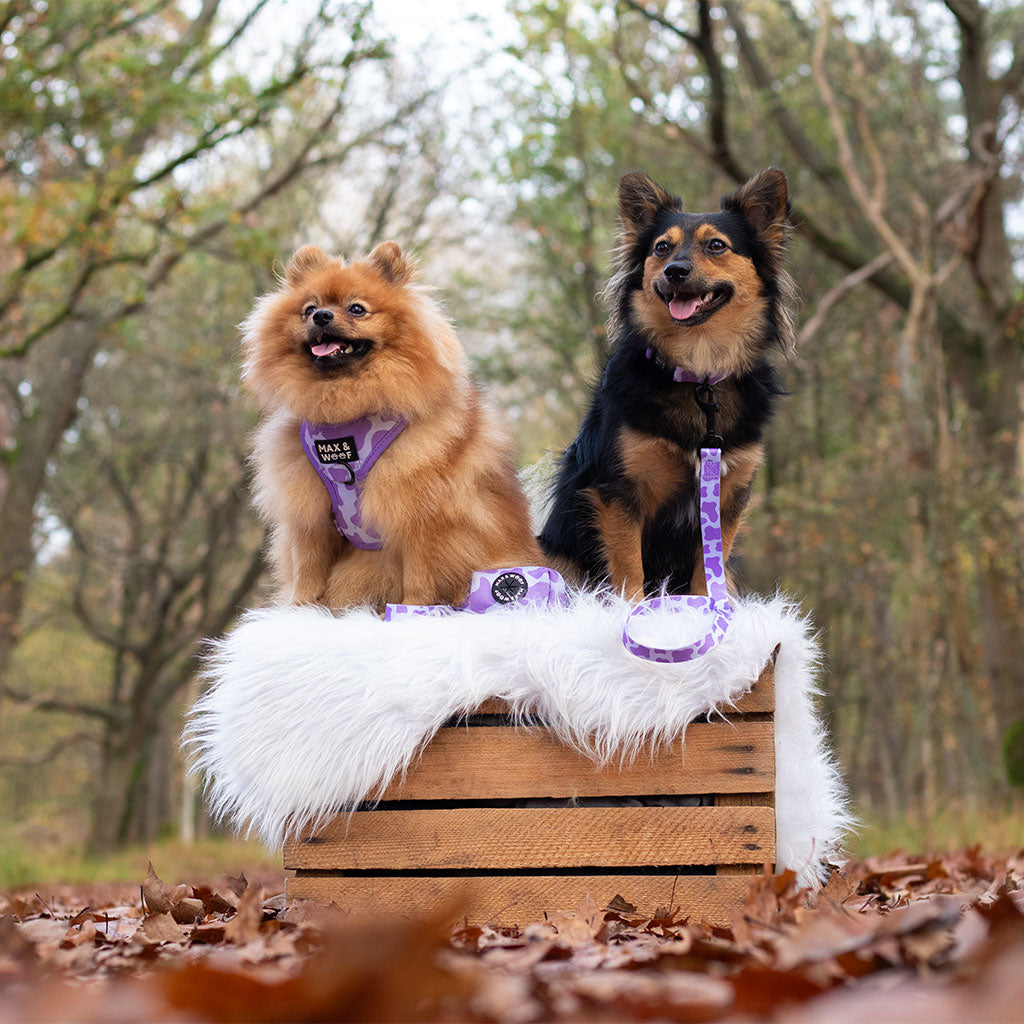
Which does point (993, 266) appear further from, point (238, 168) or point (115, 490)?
point (115, 490)

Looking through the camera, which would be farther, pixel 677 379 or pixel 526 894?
pixel 677 379

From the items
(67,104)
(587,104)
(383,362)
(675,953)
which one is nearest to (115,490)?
(67,104)

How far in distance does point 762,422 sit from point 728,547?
17.2 inches

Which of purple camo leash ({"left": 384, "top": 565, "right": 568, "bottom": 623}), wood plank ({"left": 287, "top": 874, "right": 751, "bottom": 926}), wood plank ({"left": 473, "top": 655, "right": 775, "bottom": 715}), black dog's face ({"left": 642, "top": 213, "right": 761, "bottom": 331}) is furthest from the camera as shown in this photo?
black dog's face ({"left": 642, "top": 213, "right": 761, "bottom": 331})

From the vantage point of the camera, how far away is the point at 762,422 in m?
3.54

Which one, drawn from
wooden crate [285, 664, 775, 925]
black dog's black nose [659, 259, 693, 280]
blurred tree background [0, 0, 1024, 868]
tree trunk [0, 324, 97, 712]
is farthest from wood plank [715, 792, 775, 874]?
tree trunk [0, 324, 97, 712]

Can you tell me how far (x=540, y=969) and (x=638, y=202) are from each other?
2732 millimetres

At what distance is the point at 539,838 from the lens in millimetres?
2723

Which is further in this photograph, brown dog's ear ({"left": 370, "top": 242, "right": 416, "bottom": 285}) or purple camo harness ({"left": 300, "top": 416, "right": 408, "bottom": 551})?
brown dog's ear ({"left": 370, "top": 242, "right": 416, "bottom": 285})

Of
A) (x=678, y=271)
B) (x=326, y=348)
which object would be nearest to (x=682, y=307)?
(x=678, y=271)

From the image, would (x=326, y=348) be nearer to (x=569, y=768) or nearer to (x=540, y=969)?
(x=569, y=768)

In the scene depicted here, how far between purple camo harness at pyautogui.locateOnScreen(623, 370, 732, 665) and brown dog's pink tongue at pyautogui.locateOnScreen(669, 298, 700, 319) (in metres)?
0.19

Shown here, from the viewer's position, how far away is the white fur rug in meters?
2.71

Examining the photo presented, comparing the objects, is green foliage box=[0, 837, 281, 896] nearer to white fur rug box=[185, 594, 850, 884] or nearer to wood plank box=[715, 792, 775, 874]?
white fur rug box=[185, 594, 850, 884]
